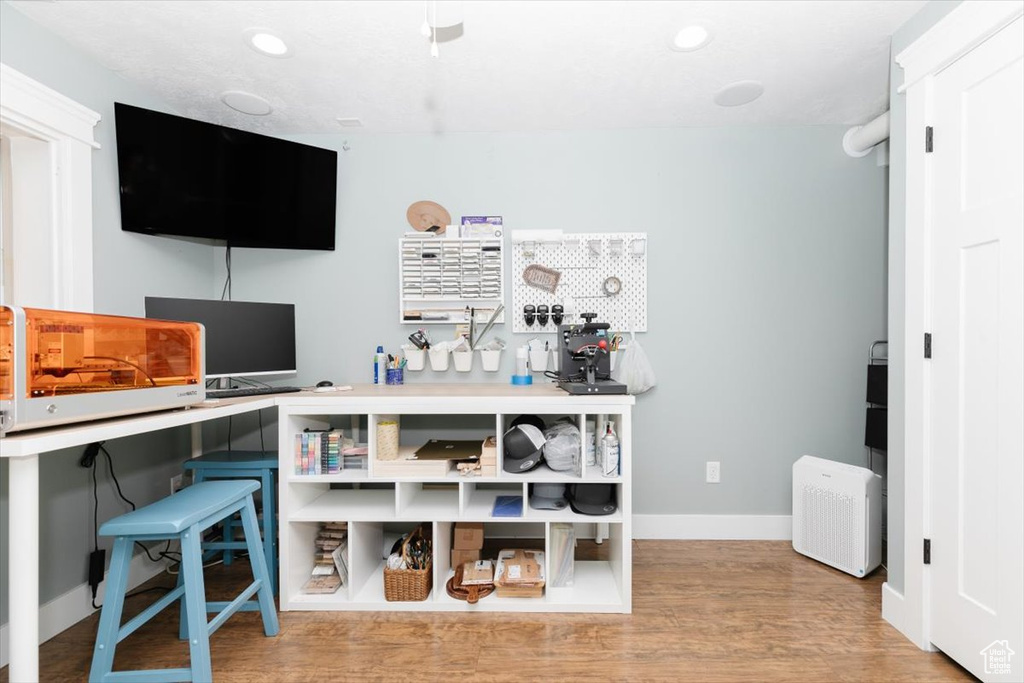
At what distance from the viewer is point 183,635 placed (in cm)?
185

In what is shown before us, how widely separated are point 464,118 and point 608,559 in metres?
2.60

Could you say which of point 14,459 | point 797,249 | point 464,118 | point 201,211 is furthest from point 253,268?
point 797,249

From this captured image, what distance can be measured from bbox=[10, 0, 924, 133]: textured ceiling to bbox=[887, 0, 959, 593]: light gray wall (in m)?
0.29

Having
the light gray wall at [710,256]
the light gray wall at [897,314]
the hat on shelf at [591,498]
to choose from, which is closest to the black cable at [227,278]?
the light gray wall at [710,256]

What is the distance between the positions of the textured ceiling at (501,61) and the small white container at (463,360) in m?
1.35

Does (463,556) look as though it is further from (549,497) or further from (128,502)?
(128,502)

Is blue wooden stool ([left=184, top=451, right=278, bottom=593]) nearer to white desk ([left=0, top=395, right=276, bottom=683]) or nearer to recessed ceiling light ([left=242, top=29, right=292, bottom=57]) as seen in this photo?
white desk ([left=0, top=395, right=276, bottom=683])

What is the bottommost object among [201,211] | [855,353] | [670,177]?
[855,353]

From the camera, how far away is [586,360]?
7.22 feet

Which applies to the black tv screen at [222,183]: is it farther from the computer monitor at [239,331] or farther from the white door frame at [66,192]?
the computer monitor at [239,331]

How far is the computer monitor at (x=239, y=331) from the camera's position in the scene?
2.11 m

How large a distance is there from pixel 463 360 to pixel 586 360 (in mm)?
813

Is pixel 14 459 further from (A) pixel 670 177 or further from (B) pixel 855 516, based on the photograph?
(B) pixel 855 516

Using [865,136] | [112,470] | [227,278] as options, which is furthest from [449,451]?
[865,136]
